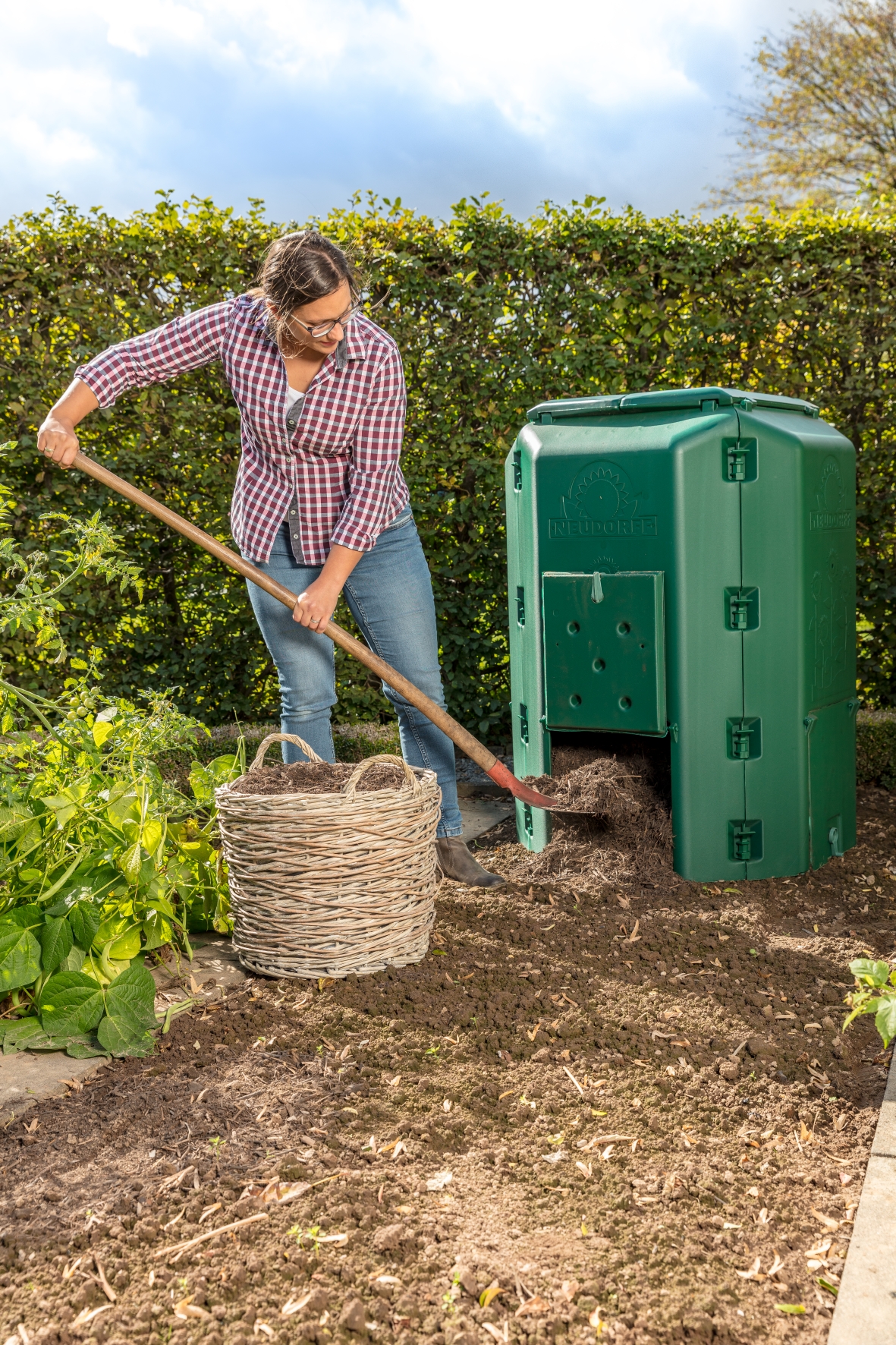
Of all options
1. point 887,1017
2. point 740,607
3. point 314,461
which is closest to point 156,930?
point 314,461

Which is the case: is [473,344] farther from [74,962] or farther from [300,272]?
[74,962]

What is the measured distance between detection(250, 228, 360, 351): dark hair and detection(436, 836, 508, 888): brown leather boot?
4.96 feet

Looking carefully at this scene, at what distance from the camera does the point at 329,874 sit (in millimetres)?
2443

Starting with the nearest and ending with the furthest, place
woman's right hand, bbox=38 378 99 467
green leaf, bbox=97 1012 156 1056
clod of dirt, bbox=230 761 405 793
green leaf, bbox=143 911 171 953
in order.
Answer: green leaf, bbox=97 1012 156 1056
green leaf, bbox=143 911 171 953
clod of dirt, bbox=230 761 405 793
woman's right hand, bbox=38 378 99 467

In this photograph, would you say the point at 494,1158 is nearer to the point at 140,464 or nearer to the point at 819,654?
the point at 819,654

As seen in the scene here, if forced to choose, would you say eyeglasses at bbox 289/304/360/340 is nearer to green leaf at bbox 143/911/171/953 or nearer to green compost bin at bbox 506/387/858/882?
green compost bin at bbox 506/387/858/882

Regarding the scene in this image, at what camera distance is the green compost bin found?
3.01m

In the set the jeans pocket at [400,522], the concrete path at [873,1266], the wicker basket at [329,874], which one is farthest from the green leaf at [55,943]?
the concrete path at [873,1266]

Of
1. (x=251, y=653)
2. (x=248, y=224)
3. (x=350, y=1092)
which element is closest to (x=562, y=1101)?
(x=350, y=1092)

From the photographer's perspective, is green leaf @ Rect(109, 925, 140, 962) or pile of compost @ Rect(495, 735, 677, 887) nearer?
green leaf @ Rect(109, 925, 140, 962)

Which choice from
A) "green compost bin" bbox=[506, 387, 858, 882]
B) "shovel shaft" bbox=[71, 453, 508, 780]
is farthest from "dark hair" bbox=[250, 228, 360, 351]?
"green compost bin" bbox=[506, 387, 858, 882]

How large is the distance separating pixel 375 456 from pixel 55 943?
1416mm

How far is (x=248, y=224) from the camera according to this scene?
4633mm

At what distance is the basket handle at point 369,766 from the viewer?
2.44 meters
